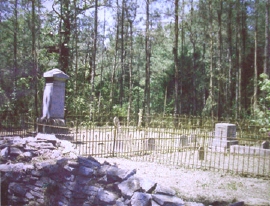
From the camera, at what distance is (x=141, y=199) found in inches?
168

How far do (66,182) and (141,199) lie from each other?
2.22 metres

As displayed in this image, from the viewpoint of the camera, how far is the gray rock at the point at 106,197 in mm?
4715

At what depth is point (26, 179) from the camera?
6355 millimetres

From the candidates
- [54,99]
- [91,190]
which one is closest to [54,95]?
[54,99]

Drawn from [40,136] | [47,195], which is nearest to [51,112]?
[40,136]

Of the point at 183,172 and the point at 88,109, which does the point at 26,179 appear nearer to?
the point at 183,172

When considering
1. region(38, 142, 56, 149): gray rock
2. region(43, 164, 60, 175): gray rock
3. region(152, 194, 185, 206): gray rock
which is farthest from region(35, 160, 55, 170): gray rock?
region(152, 194, 185, 206): gray rock

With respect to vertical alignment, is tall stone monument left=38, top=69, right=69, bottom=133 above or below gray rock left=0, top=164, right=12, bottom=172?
above

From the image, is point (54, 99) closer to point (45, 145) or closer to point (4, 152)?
point (45, 145)

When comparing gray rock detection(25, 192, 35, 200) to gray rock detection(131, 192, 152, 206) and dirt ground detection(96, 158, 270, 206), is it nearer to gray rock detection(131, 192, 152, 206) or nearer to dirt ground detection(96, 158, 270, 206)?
dirt ground detection(96, 158, 270, 206)

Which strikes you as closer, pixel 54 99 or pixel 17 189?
pixel 17 189

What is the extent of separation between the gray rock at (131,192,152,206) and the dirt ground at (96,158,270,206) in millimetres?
1264

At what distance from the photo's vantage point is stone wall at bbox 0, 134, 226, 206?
179 inches

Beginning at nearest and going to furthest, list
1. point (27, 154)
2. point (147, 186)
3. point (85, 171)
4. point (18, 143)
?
point (147, 186)
point (85, 171)
point (27, 154)
point (18, 143)
